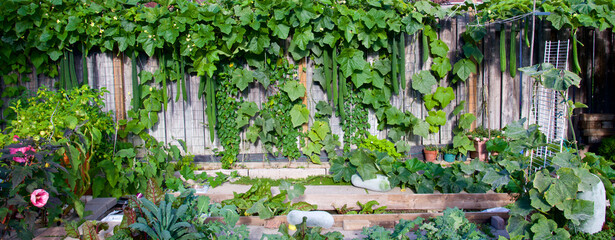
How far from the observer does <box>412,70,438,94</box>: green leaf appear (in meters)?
4.79

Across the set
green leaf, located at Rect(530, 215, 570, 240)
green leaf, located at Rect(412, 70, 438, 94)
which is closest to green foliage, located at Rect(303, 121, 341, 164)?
green leaf, located at Rect(412, 70, 438, 94)

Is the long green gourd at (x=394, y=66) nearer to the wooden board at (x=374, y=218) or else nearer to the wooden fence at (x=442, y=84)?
the wooden fence at (x=442, y=84)

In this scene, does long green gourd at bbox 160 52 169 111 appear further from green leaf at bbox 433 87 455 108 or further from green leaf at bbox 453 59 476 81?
green leaf at bbox 453 59 476 81

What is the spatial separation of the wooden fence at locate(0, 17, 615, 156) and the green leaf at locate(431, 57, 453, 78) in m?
0.13

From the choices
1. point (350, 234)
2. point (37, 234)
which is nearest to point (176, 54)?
point (37, 234)

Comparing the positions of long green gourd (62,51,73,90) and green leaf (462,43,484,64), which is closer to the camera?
long green gourd (62,51,73,90)

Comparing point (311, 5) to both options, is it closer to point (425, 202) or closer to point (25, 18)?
point (425, 202)

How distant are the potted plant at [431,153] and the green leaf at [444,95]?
0.51 metres

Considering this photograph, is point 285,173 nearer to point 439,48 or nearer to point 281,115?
point 281,115

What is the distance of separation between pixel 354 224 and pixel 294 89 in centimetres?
186

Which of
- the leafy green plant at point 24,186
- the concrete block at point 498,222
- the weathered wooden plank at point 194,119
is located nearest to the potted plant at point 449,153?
the concrete block at point 498,222

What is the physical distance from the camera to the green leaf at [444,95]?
484 cm

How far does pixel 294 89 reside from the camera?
15.3ft

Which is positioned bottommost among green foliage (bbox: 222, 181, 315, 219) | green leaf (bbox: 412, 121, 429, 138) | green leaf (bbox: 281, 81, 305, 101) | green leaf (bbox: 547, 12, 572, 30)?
green foliage (bbox: 222, 181, 315, 219)
